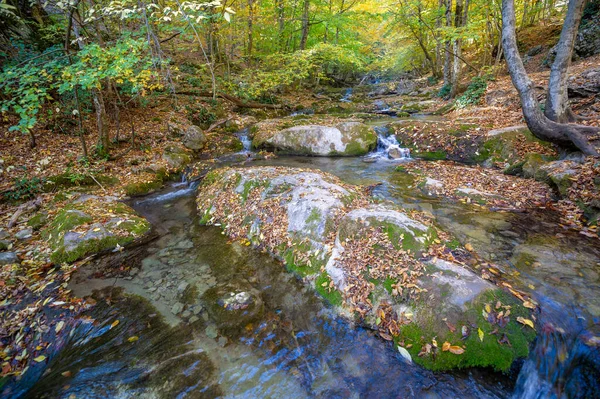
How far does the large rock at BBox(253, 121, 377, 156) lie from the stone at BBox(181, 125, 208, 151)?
261cm

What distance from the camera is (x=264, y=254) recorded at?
5285mm

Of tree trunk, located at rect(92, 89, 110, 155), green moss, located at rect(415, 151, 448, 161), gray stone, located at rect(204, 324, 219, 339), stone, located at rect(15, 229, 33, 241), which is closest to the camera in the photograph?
gray stone, located at rect(204, 324, 219, 339)

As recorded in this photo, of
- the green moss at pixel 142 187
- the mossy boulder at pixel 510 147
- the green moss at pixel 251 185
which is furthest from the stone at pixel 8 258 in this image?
the mossy boulder at pixel 510 147

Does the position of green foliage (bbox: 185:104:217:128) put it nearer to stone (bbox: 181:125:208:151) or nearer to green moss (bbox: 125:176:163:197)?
stone (bbox: 181:125:208:151)

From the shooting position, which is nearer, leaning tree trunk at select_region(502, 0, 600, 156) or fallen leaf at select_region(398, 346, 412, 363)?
fallen leaf at select_region(398, 346, 412, 363)

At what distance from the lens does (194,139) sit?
1084cm

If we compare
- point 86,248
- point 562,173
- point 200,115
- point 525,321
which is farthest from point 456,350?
point 200,115

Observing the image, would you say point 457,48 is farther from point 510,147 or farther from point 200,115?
point 200,115

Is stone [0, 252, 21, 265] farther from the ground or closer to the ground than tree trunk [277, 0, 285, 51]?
closer to the ground

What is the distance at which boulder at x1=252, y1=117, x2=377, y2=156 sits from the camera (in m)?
10.4

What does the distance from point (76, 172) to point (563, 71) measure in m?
13.3

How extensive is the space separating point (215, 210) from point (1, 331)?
12.8 feet

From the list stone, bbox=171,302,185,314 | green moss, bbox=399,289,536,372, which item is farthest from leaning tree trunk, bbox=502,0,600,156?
stone, bbox=171,302,185,314

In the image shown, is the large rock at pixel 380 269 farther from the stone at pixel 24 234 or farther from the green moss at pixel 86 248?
the stone at pixel 24 234
